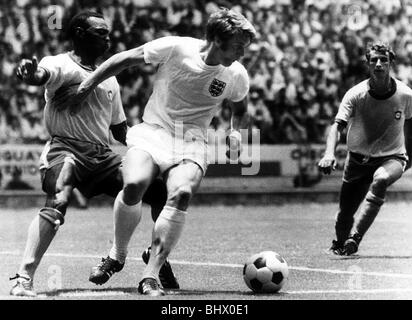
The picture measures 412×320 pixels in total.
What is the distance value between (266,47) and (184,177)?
48.5ft

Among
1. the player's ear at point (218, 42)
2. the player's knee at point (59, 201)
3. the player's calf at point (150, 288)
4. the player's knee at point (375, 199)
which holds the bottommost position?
the player's knee at point (375, 199)

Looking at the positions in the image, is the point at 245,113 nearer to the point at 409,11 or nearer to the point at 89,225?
the point at 89,225

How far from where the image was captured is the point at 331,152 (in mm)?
10375

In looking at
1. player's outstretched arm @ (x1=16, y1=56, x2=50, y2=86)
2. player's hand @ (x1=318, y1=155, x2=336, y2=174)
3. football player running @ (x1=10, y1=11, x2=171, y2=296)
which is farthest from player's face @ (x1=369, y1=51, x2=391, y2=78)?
player's outstretched arm @ (x1=16, y1=56, x2=50, y2=86)

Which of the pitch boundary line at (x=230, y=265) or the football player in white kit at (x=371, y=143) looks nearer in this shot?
the pitch boundary line at (x=230, y=265)

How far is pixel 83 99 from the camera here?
787cm

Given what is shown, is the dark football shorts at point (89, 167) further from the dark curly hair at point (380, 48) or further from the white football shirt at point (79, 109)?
the dark curly hair at point (380, 48)

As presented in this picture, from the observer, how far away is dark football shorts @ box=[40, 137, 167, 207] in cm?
788

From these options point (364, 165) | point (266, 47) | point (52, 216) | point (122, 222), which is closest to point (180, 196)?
point (122, 222)

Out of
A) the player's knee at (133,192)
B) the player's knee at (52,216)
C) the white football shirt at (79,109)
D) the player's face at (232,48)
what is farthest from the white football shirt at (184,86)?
the player's knee at (52,216)

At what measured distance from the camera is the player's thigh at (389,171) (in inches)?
434

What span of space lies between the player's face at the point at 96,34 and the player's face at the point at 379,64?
12.2 ft

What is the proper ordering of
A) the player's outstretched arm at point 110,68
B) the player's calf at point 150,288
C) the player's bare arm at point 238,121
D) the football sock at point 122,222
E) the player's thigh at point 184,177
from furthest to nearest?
the player's bare arm at point 238,121
the football sock at point 122,222
the player's outstretched arm at point 110,68
the player's thigh at point 184,177
the player's calf at point 150,288

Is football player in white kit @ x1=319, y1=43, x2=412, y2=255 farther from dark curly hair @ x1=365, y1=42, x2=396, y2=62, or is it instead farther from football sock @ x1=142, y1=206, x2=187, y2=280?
football sock @ x1=142, y1=206, x2=187, y2=280
